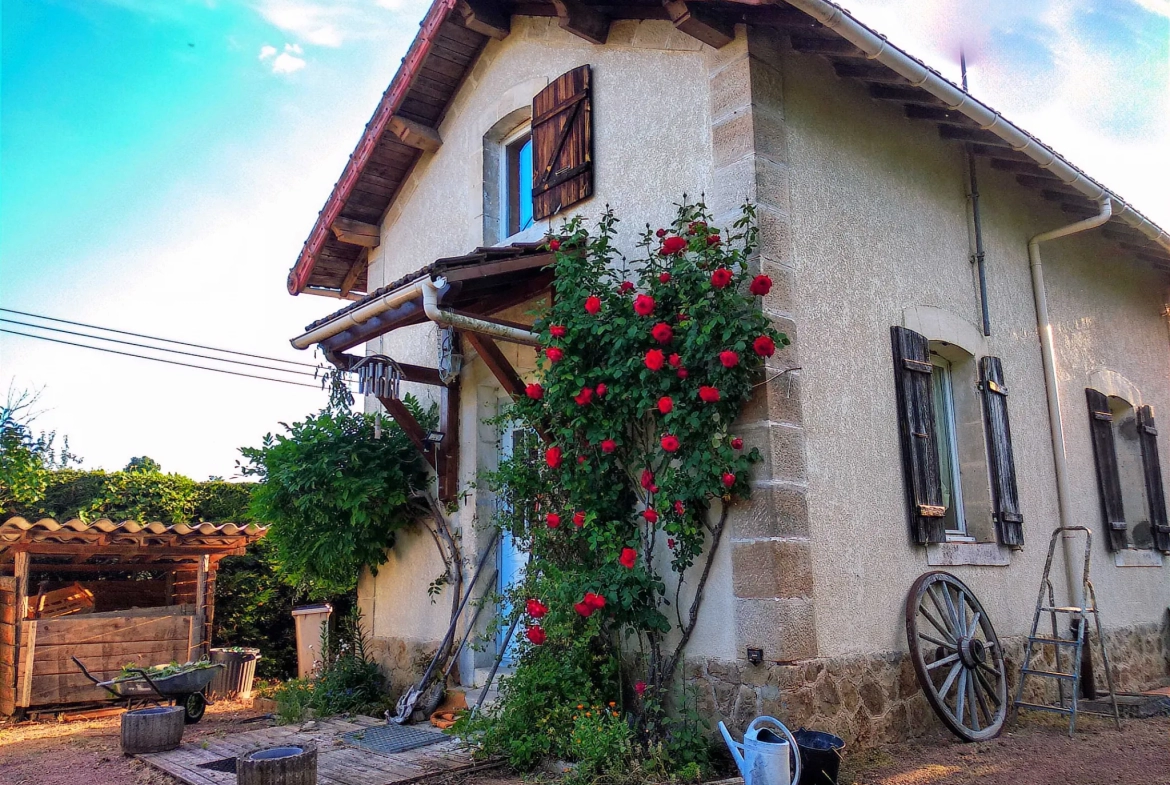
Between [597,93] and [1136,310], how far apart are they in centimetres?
650

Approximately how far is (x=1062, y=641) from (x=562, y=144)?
5005 mm

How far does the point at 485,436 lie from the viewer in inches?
277

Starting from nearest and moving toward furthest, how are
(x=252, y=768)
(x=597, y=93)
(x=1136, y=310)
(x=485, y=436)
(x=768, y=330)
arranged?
(x=252, y=768) < (x=768, y=330) < (x=597, y=93) < (x=485, y=436) < (x=1136, y=310)

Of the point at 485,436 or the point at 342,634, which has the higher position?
the point at 485,436

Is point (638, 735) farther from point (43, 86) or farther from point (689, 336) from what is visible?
point (43, 86)

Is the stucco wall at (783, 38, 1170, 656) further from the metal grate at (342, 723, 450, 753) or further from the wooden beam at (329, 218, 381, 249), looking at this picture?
the wooden beam at (329, 218, 381, 249)

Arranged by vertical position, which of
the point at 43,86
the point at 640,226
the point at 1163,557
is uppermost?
the point at 43,86

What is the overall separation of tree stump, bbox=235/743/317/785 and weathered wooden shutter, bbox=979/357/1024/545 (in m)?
5.00

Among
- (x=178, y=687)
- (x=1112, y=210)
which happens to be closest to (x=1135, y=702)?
(x=1112, y=210)

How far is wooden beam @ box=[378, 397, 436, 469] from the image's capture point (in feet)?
21.3

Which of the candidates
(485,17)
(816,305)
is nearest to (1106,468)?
(816,305)

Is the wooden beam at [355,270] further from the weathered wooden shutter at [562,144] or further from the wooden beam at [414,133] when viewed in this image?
the weathered wooden shutter at [562,144]

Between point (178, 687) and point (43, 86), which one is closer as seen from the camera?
point (178, 687)

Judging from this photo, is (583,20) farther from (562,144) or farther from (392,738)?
(392,738)
